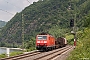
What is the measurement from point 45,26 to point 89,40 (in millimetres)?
137778

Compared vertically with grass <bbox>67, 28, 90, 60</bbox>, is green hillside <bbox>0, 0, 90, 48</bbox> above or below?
above

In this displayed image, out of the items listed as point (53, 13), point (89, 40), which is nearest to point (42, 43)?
point (89, 40)

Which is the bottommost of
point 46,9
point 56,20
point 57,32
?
point 57,32

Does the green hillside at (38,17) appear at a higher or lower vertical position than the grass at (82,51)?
higher

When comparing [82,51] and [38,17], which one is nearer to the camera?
[82,51]

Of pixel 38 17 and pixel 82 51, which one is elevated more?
pixel 38 17

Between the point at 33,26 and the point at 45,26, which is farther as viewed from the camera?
the point at 33,26

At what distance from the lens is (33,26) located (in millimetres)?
178875

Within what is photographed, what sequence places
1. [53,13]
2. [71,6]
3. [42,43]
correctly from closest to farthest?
[42,43] → [53,13] → [71,6]

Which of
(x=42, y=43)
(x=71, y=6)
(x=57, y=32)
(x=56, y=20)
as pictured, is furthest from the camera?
(x=71, y=6)

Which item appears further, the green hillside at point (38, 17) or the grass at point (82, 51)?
the green hillside at point (38, 17)

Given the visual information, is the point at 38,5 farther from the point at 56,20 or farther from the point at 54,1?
the point at 56,20

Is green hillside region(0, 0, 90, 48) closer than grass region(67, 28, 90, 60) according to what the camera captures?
No

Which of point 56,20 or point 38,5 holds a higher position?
point 38,5
